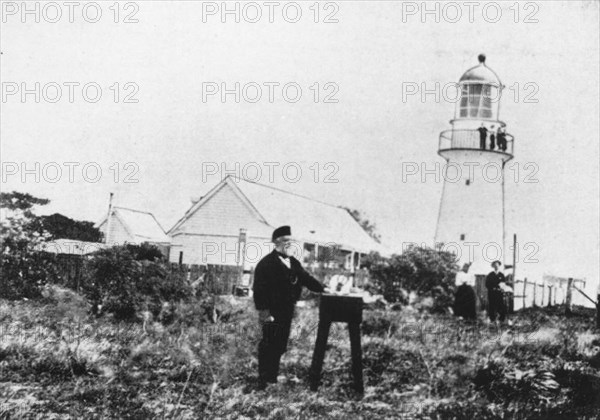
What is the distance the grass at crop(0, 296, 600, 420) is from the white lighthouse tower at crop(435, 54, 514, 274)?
9.02m

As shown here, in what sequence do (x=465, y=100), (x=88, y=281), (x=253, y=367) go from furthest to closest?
(x=465, y=100), (x=88, y=281), (x=253, y=367)

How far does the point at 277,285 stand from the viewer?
7.04 m

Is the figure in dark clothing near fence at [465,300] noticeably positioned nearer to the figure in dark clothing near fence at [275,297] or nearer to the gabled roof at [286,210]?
the gabled roof at [286,210]

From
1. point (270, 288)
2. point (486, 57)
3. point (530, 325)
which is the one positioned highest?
point (486, 57)

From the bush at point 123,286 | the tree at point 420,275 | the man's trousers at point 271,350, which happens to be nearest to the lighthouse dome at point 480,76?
the tree at point 420,275

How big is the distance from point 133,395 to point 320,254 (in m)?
15.0

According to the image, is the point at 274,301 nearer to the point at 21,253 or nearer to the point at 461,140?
the point at 21,253

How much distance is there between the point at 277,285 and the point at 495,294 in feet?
26.9

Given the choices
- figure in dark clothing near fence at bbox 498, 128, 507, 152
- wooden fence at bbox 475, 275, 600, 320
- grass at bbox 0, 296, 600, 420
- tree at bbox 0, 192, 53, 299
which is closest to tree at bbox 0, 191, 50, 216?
tree at bbox 0, 192, 53, 299

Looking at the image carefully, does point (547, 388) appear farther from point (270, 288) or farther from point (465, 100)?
point (465, 100)

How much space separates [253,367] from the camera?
24.3ft

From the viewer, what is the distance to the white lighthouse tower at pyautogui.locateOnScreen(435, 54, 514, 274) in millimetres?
18266

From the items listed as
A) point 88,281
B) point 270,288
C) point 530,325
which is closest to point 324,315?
point 270,288

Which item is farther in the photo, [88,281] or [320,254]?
[320,254]
